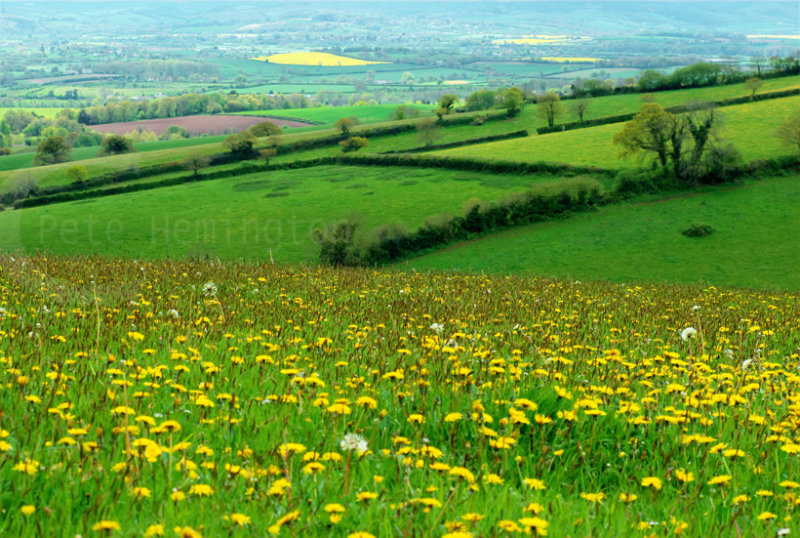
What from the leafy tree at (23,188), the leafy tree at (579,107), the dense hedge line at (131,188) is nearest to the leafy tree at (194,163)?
the dense hedge line at (131,188)

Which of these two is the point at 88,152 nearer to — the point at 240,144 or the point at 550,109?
the point at 240,144


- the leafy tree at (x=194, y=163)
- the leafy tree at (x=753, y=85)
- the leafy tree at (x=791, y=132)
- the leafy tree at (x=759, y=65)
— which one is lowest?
the leafy tree at (x=194, y=163)

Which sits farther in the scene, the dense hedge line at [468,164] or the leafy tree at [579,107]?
the leafy tree at [579,107]

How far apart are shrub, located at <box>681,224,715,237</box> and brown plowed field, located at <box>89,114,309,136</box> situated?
110 m

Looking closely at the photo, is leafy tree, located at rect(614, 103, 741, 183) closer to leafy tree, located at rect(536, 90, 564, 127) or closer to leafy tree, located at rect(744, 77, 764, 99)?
leafy tree, located at rect(536, 90, 564, 127)

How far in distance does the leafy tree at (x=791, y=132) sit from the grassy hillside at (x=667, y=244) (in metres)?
6.36

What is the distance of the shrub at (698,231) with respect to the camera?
69688 mm

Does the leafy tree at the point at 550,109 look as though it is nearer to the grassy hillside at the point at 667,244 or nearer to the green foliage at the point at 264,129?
the grassy hillside at the point at 667,244

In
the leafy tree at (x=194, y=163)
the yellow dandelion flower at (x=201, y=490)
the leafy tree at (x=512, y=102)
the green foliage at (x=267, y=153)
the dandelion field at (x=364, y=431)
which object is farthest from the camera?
the leafy tree at (x=512, y=102)

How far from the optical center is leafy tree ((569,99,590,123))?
120062mm

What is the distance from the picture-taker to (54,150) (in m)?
130

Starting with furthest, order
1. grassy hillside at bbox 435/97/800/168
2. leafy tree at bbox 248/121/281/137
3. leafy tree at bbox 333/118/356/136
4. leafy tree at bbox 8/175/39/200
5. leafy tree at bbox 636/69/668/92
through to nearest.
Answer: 1. leafy tree at bbox 636/69/668/92
2. leafy tree at bbox 248/121/281/137
3. leafy tree at bbox 333/118/356/136
4. leafy tree at bbox 8/175/39/200
5. grassy hillside at bbox 435/97/800/168

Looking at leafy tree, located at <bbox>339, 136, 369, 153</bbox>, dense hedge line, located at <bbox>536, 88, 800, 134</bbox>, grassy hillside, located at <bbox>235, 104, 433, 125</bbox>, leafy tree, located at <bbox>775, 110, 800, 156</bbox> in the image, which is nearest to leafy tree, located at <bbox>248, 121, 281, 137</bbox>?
leafy tree, located at <bbox>339, 136, 369, 153</bbox>

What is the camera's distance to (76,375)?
498 cm
